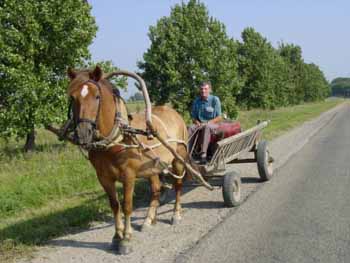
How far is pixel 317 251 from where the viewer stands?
5332 millimetres

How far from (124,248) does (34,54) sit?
29.6ft

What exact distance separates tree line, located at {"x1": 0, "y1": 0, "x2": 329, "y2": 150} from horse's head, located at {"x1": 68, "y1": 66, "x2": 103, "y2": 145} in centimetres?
760

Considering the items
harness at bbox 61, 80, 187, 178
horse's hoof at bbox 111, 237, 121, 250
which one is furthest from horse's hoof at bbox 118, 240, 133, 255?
harness at bbox 61, 80, 187, 178

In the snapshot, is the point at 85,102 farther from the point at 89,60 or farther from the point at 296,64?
the point at 296,64

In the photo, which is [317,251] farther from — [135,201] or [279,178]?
[279,178]

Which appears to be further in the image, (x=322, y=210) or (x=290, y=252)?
(x=322, y=210)

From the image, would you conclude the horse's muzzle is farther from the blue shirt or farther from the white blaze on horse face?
the blue shirt

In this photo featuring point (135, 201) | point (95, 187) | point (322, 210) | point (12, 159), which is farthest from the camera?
point (12, 159)

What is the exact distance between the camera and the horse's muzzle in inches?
191

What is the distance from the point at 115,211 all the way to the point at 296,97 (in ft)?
185

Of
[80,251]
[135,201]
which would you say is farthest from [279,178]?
[80,251]

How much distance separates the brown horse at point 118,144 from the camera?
4.97 metres

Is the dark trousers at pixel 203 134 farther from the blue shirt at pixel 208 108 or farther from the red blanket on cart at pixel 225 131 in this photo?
the blue shirt at pixel 208 108

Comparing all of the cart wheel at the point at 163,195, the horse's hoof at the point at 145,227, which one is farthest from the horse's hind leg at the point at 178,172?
the cart wheel at the point at 163,195
